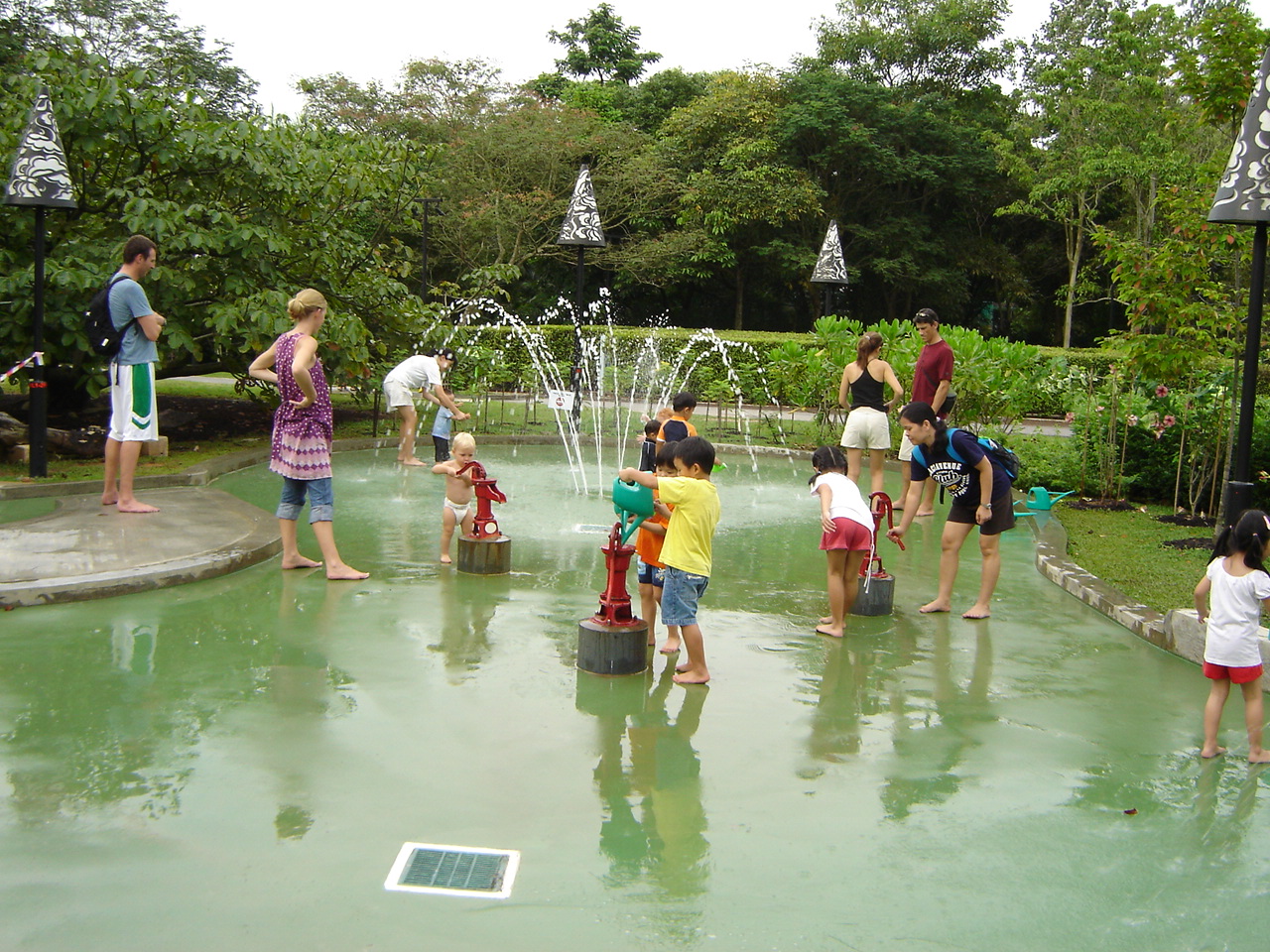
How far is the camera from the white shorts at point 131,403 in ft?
26.7

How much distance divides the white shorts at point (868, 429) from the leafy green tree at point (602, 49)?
34.2 metres

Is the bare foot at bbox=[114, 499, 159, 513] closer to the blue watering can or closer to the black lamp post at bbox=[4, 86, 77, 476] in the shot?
the black lamp post at bbox=[4, 86, 77, 476]

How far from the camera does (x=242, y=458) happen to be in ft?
39.8

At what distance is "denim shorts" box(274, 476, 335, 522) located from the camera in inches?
281

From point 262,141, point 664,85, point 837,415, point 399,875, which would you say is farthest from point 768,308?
point 399,875

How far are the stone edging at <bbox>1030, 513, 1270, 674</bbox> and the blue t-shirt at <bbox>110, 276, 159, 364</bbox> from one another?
6.89 metres

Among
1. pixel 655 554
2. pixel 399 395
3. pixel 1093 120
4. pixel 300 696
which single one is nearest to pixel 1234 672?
pixel 655 554

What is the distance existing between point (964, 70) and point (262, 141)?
30121mm

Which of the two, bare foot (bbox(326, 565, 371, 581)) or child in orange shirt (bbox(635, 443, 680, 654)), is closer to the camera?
child in orange shirt (bbox(635, 443, 680, 654))

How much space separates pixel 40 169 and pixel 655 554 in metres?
7.24

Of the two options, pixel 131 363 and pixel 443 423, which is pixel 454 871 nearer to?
pixel 131 363

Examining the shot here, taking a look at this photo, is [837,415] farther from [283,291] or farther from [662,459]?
[662,459]

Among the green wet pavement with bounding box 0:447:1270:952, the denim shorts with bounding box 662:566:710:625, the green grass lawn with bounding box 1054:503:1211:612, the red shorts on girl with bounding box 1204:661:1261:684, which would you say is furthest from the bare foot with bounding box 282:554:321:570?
the green grass lawn with bounding box 1054:503:1211:612

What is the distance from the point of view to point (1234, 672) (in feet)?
15.2
